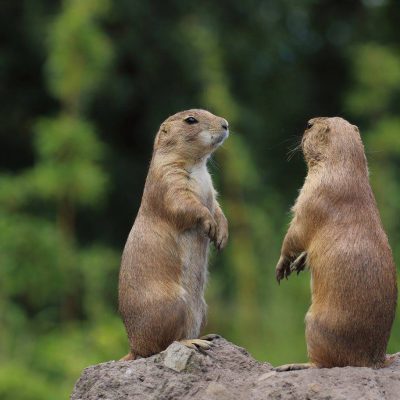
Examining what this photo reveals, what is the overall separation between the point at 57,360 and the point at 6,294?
1515mm

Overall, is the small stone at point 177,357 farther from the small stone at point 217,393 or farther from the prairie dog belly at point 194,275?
the prairie dog belly at point 194,275

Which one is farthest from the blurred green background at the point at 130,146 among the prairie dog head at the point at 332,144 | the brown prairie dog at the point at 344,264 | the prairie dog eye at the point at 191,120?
the brown prairie dog at the point at 344,264

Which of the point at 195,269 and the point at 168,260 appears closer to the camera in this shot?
the point at 168,260

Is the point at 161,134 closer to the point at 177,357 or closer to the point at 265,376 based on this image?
the point at 177,357

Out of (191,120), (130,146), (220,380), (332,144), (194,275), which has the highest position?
(130,146)

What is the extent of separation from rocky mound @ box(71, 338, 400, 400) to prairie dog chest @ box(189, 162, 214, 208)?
1031mm

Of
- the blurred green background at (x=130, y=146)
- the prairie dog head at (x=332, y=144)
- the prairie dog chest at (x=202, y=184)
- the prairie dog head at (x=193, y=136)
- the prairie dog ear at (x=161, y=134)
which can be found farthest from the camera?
the blurred green background at (x=130, y=146)

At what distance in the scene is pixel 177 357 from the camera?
6.89 metres

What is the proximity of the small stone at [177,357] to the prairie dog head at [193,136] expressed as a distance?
144 centimetres

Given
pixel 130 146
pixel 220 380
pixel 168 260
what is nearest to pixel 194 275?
pixel 168 260

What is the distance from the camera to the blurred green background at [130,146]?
498 inches

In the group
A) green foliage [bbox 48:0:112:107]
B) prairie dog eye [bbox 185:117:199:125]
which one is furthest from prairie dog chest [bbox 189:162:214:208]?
green foliage [bbox 48:0:112:107]

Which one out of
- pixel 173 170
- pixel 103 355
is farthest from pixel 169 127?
pixel 103 355

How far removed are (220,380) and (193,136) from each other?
1.81 meters
